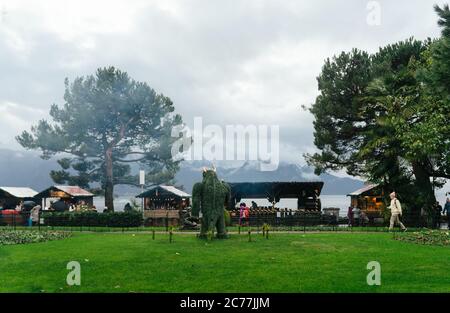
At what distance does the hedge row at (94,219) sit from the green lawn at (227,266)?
40.9ft

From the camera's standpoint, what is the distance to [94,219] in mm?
29297

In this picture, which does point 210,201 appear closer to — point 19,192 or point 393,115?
point 393,115

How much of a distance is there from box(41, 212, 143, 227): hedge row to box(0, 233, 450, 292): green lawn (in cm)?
1246

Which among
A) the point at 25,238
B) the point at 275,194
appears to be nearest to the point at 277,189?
the point at 275,194

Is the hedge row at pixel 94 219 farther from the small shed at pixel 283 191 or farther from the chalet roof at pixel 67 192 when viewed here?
the chalet roof at pixel 67 192

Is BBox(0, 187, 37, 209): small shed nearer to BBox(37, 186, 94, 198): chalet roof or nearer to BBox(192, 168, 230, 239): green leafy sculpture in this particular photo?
BBox(37, 186, 94, 198): chalet roof

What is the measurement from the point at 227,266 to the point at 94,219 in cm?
1995

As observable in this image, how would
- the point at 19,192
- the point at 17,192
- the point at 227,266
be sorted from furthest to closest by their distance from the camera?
1. the point at 19,192
2. the point at 17,192
3. the point at 227,266

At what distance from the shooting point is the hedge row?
2922 centimetres

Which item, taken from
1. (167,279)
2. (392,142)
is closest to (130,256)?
(167,279)

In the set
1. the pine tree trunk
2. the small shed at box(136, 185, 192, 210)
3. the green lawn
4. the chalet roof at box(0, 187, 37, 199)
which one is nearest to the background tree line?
the green lawn

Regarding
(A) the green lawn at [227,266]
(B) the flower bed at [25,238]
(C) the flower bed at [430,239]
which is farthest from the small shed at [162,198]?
(C) the flower bed at [430,239]
